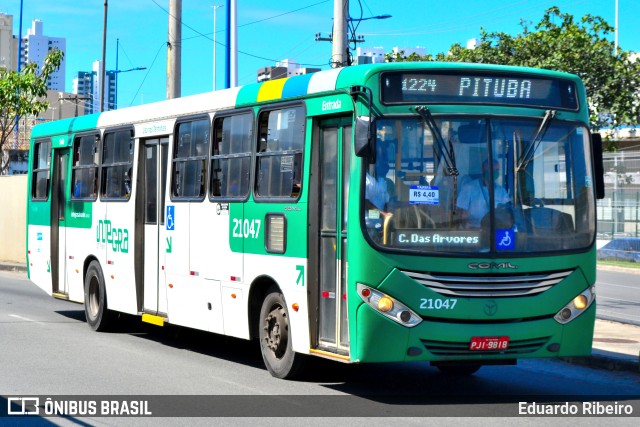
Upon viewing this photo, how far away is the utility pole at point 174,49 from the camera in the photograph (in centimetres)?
2350

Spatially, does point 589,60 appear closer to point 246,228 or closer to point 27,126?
point 246,228

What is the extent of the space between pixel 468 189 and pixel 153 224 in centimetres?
596

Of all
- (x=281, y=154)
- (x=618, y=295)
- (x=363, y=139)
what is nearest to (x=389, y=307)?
(x=363, y=139)

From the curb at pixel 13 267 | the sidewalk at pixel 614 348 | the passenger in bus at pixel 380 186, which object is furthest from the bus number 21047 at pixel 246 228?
the curb at pixel 13 267

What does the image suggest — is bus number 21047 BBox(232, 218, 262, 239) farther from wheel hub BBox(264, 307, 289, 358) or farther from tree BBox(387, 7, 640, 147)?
tree BBox(387, 7, 640, 147)

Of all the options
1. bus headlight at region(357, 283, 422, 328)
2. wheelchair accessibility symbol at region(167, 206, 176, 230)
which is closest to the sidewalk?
bus headlight at region(357, 283, 422, 328)

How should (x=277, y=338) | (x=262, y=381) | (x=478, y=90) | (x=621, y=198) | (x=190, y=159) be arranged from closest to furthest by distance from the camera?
(x=478, y=90), (x=262, y=381), (x=277, y=338), (x=190, y=159), (x=621, y=198)

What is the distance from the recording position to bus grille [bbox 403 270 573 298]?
985 centimetres

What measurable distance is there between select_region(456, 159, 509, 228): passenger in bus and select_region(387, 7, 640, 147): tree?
11.7 meters

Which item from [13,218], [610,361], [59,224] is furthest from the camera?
[13,218]

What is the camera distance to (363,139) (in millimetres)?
9719

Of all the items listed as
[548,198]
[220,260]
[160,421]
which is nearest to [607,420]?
[548,198]

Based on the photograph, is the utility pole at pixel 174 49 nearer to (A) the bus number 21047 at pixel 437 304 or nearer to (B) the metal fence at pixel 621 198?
(A) the bus number 21047 at pixel 437 304

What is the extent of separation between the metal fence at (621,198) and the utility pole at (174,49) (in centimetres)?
2071
